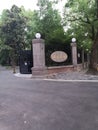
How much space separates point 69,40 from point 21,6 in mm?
23834

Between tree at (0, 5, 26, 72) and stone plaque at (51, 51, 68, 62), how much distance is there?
21.2m

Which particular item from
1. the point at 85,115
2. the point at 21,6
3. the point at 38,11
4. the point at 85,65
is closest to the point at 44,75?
the point at 85,65

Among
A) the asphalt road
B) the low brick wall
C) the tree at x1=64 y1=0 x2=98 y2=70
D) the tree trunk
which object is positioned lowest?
the asphalt road

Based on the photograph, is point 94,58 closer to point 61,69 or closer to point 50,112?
point 61,69

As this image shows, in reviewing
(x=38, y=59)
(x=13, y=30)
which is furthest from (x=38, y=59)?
(x=13, y=30)

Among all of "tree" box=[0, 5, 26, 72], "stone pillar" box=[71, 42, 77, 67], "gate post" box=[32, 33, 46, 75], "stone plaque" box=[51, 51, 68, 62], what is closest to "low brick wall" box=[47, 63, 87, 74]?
"stone pillar" box=[71, 42, 77, 67]

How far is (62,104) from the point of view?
8.41 meters

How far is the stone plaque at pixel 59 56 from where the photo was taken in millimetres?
19833

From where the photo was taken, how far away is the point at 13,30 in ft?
135

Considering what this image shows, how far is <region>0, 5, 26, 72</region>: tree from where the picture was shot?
41.1m

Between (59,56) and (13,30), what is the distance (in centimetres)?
2235

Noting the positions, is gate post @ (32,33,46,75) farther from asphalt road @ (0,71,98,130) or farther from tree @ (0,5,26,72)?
tree @ (0,5,26,72)

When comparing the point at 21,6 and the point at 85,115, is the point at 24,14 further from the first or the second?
the point at 85,115

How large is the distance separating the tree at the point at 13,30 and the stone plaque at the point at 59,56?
21.2 m
